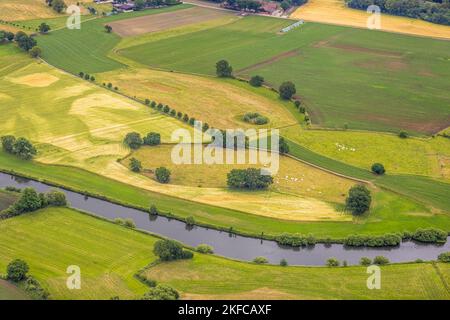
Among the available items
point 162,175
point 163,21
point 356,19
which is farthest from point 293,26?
point 162,175

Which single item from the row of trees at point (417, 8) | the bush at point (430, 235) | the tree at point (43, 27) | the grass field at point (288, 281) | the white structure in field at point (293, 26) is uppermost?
the row of trees at point (417, 8)

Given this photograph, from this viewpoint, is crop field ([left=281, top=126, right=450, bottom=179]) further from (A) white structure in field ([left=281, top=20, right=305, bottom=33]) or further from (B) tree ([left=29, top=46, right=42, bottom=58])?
(A) white structure in field ([left=281, top=20, right=305, bottom=33])

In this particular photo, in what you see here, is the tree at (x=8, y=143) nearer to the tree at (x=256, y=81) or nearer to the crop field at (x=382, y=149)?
the crop field at (x=382, y=149)

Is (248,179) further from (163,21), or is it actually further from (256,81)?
(163,21)

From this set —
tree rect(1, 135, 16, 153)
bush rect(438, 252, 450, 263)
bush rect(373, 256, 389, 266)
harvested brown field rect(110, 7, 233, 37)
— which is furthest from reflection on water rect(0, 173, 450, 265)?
harvested brown field rect(110, 7, 233, 37)

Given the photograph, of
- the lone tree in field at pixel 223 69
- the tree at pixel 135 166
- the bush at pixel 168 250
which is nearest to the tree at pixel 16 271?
the bush at pixel 168 250
